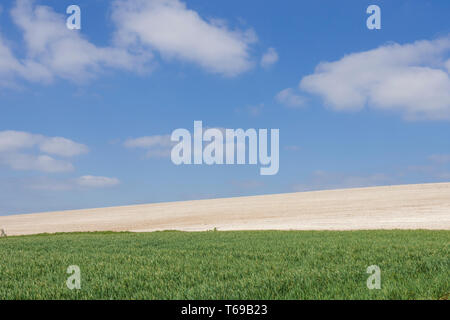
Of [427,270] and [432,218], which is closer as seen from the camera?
[427,270]

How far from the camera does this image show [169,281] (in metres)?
10.2

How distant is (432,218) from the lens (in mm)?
40250

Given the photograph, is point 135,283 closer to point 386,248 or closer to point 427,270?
point 427,270

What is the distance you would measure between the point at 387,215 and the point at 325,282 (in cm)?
3995

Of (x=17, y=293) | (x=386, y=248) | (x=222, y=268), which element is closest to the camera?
(x=17, y=293)

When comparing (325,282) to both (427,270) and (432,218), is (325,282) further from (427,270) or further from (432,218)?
(432,218)

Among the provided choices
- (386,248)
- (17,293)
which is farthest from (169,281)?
(386,248)

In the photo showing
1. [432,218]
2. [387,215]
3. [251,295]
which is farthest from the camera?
[387,215]

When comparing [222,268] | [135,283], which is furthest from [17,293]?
[222,268]

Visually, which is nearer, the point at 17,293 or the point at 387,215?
the point at 17,293

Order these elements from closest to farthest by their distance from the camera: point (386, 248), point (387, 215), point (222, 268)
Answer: point (222, 268) < point (386, 248) < point (387, 215)
